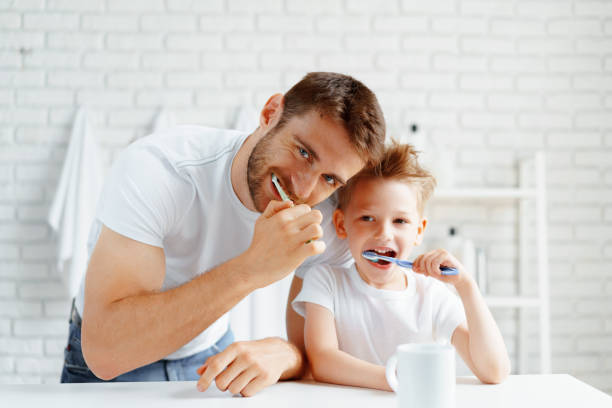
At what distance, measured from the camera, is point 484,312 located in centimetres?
101

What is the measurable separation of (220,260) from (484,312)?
24.0 inches

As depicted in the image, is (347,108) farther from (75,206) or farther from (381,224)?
(75,206)

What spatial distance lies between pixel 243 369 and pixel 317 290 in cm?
30

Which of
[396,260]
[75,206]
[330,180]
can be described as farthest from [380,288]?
[75,206]

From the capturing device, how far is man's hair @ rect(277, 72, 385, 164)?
3.41 ft

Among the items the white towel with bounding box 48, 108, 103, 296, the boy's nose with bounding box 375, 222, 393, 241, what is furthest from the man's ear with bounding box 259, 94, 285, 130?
the white towel with bounding box 48, 108, 103, 296

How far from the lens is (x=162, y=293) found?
99 centimetres

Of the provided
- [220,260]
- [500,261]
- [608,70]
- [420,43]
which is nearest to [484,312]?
[220,260]

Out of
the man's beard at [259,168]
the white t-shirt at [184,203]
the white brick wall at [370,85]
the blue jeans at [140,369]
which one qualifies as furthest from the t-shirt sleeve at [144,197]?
the white brick wall at [370,85]

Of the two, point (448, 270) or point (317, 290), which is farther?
point (317, 290)

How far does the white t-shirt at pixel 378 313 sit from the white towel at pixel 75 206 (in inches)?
55.6

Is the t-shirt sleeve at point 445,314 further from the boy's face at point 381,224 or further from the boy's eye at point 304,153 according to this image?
the boy's eye at point 304,153

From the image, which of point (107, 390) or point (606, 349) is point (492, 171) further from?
point (107, 390)

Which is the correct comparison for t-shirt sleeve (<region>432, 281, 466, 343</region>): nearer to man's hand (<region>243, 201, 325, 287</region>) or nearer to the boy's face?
the boy's face
